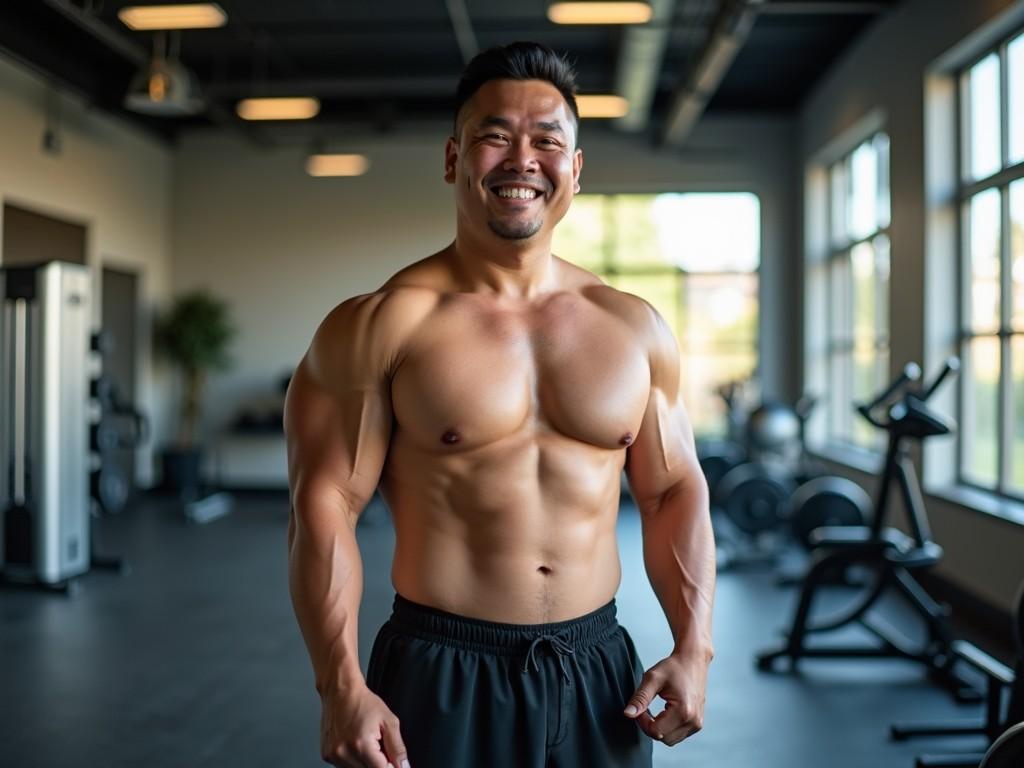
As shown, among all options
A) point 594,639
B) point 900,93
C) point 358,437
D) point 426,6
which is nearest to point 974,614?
point 900,93

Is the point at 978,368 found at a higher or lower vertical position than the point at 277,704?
higher

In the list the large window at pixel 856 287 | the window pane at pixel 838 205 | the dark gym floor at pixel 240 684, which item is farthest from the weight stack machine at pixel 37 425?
the window pane at pixel 838 205

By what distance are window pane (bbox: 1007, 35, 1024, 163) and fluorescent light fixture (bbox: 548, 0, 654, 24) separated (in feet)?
5.40

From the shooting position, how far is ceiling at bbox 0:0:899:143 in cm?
602

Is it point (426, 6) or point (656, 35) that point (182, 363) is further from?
point (656, 35)

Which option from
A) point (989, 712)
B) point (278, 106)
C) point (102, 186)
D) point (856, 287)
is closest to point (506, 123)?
point (989, 712)

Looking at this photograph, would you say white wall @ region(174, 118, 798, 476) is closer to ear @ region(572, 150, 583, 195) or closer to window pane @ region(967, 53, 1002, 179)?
window pane @ region(967, 53, 1002, 179)

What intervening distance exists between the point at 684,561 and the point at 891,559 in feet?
8.47

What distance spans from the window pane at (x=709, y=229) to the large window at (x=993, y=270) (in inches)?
140

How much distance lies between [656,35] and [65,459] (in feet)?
12.5

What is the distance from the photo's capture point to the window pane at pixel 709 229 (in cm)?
859

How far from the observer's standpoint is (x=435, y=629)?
126 centimetres

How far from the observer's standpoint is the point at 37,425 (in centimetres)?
475

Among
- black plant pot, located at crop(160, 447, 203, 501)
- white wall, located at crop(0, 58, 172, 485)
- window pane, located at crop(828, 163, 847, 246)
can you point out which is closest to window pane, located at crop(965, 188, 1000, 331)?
window pane, located at crop(828, 163, 847, 246)
